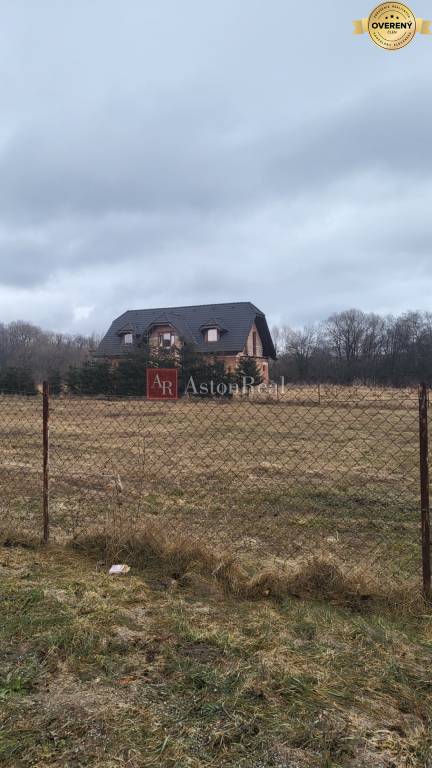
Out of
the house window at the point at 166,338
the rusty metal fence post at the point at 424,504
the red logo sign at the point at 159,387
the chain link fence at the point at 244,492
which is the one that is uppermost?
the house window at the point at 166,338

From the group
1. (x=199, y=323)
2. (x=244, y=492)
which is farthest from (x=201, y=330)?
(x=244, y=492)

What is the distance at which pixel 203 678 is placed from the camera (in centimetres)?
207

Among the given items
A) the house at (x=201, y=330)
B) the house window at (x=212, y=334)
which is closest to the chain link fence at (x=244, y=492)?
the house at (x=201, y=330)

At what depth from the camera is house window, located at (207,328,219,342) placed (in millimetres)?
32312

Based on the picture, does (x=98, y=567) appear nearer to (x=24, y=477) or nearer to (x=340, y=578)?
(x=340, y=578)

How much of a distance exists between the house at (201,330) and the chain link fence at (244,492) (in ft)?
68.0

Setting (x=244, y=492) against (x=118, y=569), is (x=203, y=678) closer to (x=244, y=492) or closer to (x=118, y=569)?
(x=118, y=569)

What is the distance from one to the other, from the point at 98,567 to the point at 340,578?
166 cm

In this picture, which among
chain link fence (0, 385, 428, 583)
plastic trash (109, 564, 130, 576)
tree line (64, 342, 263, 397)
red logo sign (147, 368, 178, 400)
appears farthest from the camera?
tree line (64, 342, 263, 397)

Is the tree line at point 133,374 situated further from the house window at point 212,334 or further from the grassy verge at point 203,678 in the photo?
the grassy verge at point 203,678

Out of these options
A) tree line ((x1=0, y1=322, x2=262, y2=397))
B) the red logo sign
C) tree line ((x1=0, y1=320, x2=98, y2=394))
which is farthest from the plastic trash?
tree line ((x1=0, y1=320, x2=98, y2=394))

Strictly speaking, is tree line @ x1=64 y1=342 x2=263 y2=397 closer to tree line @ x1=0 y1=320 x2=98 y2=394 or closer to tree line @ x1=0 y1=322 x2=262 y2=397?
tree line @ x1=0 y1=322 x2=262 y2=397

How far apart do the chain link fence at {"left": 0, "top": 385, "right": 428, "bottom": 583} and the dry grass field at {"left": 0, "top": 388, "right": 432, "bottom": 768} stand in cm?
4

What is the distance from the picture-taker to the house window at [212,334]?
3231 centimetres
